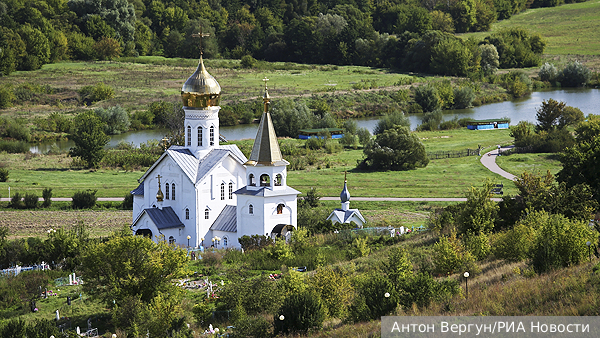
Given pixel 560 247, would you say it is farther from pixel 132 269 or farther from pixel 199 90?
pixel 199 90

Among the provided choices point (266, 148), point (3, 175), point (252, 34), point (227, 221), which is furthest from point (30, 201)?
point (252, 34)

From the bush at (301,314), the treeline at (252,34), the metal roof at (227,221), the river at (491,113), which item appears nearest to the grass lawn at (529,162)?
the river at (491,113)

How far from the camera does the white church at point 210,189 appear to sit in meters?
33.1

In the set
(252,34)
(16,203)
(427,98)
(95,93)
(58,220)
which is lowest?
(58,220)

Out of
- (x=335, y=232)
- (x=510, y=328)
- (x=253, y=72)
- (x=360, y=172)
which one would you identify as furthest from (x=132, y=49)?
(x=510, y=328)

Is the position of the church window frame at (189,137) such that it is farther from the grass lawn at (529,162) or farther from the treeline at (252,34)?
the treeline at (252,34)

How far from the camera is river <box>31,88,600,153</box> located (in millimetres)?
73688

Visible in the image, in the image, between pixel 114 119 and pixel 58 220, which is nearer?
pixel 58 220

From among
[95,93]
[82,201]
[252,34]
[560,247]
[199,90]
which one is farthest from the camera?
[252,34]

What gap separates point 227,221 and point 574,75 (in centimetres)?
8651

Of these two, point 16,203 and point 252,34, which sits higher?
point 252,34

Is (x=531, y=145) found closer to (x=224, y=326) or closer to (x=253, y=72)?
(x=224, y=326)

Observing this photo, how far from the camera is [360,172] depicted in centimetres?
5438

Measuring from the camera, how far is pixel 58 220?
1551 inches
